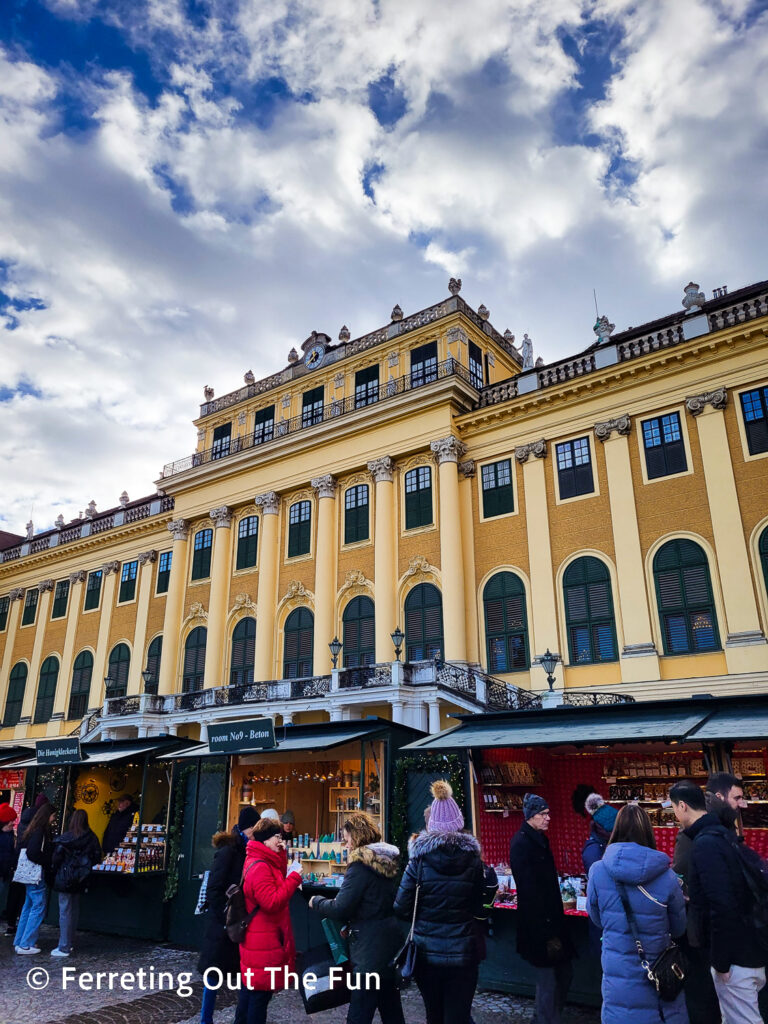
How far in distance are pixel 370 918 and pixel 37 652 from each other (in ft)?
124

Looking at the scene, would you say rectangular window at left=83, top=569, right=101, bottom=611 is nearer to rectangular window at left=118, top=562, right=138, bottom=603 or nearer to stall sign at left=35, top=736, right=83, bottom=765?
rectangular window at left=118, top=562, right=138, bottom=603

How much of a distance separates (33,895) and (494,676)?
15.0m

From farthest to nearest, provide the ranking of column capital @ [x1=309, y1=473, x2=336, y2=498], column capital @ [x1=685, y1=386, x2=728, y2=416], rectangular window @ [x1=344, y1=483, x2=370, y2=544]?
1. column capital @ [x1=309, y1=473, x2=336, y2=498]
2. rectangular window @ [x1=344, y1=483, x2=370, y2=544]
3. column capital @ [x1=685, y1=386, x2=728, y2=416]

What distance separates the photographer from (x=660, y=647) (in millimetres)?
20547

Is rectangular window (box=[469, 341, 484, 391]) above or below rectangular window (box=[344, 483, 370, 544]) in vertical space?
above

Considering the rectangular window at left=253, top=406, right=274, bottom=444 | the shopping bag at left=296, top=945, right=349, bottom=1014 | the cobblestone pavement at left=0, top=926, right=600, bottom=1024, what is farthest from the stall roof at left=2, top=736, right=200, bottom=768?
the rectangular window at left=253, top=406, right=274, bottom=444

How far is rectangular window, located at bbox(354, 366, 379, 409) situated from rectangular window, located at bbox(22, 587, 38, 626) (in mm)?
22585

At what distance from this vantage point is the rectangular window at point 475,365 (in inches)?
1124

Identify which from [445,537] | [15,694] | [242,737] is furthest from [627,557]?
[15,694]

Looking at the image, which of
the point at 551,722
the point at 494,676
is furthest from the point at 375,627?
the point at 551,722

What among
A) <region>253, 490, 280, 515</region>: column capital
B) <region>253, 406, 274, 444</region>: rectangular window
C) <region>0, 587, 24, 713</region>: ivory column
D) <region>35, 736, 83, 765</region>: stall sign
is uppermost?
<region>253, 406, 274, 444</region>: rectangular window

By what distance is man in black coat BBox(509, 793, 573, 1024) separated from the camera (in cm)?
642

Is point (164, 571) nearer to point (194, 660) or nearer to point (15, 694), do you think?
point (194, 660)

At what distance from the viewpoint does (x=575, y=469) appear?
2373 cm
